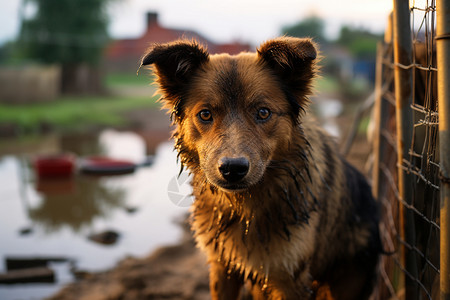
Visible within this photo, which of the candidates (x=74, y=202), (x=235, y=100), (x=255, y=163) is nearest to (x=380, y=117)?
(x=235, y=100)

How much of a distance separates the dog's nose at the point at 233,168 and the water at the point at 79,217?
0.85 m

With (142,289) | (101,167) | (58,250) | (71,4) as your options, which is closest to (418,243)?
(142,289)

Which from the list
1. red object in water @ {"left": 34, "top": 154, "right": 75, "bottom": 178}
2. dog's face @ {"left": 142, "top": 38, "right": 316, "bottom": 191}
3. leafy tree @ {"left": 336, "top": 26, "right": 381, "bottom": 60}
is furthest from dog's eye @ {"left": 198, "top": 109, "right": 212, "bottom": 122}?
leafy tree @ {"left": 336, "top": 26, "right": 381, "bottom": 60}

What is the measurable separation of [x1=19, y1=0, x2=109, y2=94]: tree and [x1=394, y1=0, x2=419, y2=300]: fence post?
95.3 feet

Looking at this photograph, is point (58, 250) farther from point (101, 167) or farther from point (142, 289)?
point (101, 167)

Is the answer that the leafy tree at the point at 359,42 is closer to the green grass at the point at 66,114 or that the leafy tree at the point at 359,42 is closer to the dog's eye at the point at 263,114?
the green grass at the point at 66,114

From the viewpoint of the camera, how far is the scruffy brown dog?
112 inches

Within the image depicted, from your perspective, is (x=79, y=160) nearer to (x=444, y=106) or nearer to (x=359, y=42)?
(x=444, y=106)

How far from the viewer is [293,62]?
295 centimetres

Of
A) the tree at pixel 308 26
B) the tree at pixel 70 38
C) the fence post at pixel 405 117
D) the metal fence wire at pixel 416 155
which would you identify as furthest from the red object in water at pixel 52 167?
the tree at pixel 308 26

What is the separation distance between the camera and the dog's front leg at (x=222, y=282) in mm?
3340

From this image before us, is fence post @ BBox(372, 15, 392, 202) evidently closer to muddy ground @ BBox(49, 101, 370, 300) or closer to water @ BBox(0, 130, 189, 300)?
water @ BBox(0, 130, 189, 300)

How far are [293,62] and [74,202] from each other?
7.17 m

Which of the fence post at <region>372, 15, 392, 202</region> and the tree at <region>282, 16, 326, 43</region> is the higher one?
the tree at <region>282, 16, 326, 43</region>
